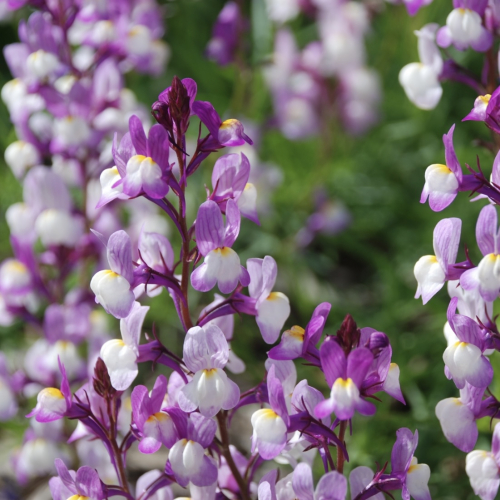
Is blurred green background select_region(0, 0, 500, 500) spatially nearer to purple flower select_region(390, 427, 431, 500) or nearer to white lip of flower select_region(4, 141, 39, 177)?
white lip of flower select_region(4, 141, 39, 177)

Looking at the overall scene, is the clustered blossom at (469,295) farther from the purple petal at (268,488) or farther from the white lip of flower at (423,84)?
the white lip of flower at (423,84)

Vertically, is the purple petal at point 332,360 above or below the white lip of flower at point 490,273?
below

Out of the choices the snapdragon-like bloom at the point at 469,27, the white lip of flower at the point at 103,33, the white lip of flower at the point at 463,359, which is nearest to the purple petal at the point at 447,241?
the white lip of flower at the point at 463,359

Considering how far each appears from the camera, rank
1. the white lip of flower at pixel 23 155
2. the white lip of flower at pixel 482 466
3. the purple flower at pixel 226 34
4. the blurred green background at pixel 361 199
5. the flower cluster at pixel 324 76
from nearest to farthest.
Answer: the white lip of flower at pixel 482 466 → the white lip of flower at pixel 23 155 → the blurred green background at pixel 361 199 → the purple flower at pixel 226 34 → the flower cluster at pixel 324 76

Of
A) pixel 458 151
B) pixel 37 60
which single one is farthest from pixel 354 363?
pixel 458 151

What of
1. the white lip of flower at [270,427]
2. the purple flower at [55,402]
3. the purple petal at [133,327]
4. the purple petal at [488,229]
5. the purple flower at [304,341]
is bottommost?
the white lip of flower at [270,427]

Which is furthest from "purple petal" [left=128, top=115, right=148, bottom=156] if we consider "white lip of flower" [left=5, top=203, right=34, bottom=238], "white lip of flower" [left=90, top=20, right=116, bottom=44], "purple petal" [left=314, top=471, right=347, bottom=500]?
"white lip of flower" [left=90, top=20, right=116, bottom=44]

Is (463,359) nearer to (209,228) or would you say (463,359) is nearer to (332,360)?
(332,360)

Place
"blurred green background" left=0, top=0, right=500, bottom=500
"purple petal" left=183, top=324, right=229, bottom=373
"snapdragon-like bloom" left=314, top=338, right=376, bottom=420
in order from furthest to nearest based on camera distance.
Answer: "blurred green background" left=0, top=0, right=500, bottom=500 < "purple petal" left=183, top=324, right=229, bottom=373 < "snapdragon-like bloom" left=314, top=338, right=376, bottom=420
